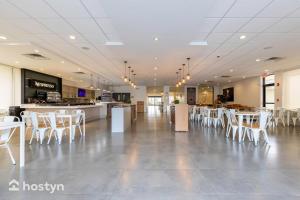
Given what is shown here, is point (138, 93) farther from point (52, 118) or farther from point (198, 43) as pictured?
point (52, 118)

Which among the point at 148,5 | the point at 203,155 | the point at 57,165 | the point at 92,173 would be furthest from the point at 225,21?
the point at 57,165

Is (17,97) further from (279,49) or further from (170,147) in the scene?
(279,49)

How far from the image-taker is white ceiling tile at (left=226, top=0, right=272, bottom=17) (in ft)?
11.0

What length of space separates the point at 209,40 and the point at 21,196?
553cm

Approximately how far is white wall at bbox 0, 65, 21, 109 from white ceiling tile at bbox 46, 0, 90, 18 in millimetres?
7743

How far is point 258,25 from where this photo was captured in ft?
14.4

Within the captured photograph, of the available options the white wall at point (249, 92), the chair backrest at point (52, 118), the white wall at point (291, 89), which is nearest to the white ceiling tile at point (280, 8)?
the chair backrest at point (52, 118)

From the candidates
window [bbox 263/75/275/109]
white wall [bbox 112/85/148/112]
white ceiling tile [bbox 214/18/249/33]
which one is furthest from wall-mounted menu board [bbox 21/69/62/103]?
window [bbox 263/75/275/109]

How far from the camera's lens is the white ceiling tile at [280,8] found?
335cm

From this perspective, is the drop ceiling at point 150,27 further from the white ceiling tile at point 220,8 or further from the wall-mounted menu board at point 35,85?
the wall-mounted menu board at point 35,85

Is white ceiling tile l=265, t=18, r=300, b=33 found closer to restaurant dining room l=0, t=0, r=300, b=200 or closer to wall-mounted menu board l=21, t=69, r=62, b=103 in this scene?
restaurant dining room l=0, t=0, r=300, b=200

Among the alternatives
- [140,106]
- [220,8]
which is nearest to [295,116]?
[220,8]

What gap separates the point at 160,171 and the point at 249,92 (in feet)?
46.3

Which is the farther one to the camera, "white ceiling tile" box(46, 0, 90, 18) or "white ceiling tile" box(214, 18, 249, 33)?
"white ceiling tile" box(214, 18, 249, 33)
